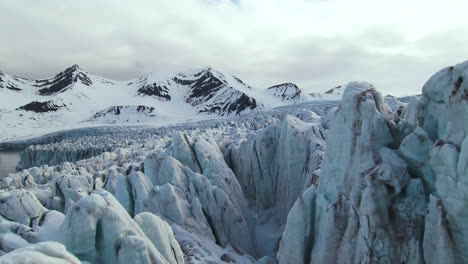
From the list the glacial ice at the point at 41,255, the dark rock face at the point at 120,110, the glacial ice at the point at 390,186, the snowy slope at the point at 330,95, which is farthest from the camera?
the dark rock face at the point at 120,110

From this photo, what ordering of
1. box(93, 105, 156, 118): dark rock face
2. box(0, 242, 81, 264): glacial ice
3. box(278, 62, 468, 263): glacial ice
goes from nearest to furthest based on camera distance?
box(0, 242, 81, 264): glacial ice
box(278, 62, 468, 263): glacial ice
box(93, 105, 156, 118): dark rock face

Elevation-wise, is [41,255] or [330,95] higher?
[330,95]

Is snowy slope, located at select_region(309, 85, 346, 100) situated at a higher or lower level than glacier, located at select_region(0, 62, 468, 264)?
higher

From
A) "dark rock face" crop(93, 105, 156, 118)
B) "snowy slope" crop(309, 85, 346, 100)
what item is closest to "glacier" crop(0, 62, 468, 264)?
"snowy slope" crop(309, 85, 346, 100)

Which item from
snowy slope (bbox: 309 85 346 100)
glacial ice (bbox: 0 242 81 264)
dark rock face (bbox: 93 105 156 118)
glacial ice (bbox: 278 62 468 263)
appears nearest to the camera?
glacial ice (bbox: 0 242 81 264)

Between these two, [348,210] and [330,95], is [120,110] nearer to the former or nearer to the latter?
[330,95]

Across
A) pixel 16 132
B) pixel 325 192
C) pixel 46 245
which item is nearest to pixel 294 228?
pixel 325 192

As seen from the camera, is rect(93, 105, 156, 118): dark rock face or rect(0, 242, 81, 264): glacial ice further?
rect(93, 105, 156, 118): dark rock face

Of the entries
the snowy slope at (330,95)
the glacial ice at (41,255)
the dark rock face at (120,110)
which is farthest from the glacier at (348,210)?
the dark rock face at (120,110)

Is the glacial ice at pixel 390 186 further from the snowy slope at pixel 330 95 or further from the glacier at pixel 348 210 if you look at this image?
the snowy slope at pixel 330 95

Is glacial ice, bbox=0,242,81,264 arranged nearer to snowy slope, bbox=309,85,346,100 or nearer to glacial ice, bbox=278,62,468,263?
glacial ice, bbox=278,62,468,263

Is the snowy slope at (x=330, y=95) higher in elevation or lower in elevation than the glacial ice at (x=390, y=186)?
higher

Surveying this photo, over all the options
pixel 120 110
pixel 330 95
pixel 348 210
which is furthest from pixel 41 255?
pixel 120 110
